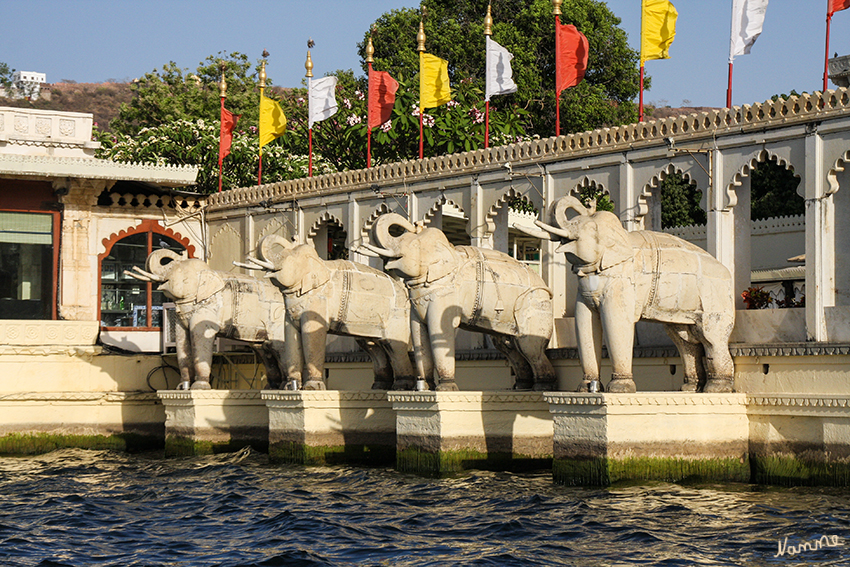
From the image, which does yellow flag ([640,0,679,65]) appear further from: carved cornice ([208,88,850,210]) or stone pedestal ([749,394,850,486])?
stone pedestal ([749,394,850,486])

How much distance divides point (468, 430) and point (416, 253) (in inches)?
107

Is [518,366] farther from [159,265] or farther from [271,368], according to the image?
[159,265]

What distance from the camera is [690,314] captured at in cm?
1688

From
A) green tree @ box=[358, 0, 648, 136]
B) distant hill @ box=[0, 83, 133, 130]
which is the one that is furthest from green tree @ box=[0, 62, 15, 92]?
green tree @ box=[358, 0, 648, 136]

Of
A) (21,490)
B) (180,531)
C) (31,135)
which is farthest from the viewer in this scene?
(31,135)

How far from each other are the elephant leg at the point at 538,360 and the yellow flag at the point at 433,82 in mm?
6763

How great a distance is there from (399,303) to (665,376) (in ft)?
15.5

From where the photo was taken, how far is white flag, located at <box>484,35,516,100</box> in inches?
899

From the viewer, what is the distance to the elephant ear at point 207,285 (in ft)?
71.5

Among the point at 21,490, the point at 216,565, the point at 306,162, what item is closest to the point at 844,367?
the point at 216,565

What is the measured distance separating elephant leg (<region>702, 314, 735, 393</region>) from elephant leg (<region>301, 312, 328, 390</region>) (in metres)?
6.36

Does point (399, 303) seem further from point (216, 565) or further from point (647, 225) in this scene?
point (216, 565)

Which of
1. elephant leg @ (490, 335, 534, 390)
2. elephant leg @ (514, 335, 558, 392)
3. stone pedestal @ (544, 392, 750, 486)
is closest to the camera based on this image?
stone pedestal @ (544, 392, 750, 486)

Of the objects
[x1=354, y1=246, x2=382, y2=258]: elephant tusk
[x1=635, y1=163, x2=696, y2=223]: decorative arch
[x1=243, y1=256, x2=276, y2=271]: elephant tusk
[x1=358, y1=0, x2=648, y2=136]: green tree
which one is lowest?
[x1=243, y1=256, x2=276, y2=271]: elephant tusk
